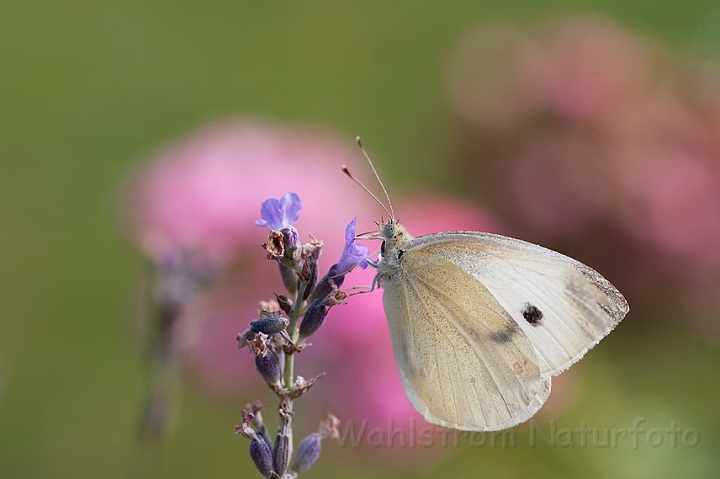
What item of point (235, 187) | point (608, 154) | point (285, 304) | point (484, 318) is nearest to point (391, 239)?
point (484, 318)

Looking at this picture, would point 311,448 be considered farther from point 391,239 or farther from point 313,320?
point 391,239

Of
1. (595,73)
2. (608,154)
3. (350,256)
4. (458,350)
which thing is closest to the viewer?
(350,256)

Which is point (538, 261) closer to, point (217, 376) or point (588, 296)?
point (588, 296)

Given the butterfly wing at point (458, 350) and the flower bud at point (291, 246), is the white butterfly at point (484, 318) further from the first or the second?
the flower bud at point (291, 246)

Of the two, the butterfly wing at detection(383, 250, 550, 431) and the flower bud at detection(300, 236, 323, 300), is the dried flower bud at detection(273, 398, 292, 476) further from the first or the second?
the butterfly wing at detection(383, 250, 550, 431)

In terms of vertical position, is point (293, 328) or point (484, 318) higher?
point (484, 318)

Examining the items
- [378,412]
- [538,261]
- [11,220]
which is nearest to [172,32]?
[11,220]

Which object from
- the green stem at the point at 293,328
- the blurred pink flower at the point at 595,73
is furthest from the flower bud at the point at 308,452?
the blurred pink flower at the point at 595,73
